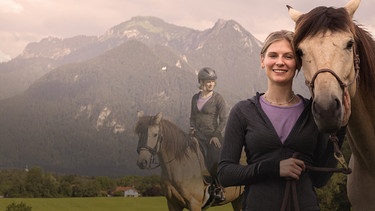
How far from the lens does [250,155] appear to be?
2961mm

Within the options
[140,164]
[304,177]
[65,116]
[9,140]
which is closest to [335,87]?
[304,177]

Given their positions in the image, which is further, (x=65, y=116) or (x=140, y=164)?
(x=65, y=116)

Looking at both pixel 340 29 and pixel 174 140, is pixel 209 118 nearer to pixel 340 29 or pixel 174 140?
pixel 174 140

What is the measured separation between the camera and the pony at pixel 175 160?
8469 millimetres

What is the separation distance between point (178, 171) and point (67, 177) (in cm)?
5255

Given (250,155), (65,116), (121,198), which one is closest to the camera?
(250,155)

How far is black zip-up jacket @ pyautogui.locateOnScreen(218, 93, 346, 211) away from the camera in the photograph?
111 inches

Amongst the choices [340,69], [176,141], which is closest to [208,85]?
[176,141]

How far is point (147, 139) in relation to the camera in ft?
27.6

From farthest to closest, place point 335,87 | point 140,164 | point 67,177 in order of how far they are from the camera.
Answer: point 67,177 → point 140,164 → point 335,87

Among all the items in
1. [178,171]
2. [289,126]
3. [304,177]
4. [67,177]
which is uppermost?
[289,126]

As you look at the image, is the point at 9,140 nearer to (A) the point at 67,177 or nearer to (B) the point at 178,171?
(A) the point at 67,177

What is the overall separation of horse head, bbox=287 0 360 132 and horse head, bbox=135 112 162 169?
5.51 m

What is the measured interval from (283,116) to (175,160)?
5946 mm
